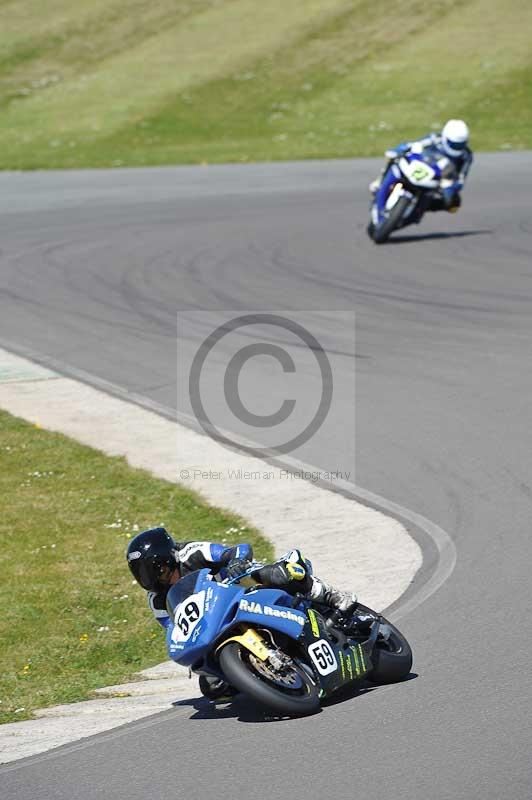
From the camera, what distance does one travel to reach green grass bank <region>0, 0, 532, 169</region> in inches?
1453

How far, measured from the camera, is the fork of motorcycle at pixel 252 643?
654 cm

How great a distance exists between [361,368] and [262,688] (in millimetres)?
7746

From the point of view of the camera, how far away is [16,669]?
313 inches

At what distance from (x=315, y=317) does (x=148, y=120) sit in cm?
2550

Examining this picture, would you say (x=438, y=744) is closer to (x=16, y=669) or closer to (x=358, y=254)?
(x=16, y=669)

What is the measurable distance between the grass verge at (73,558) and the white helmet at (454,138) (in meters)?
10.4

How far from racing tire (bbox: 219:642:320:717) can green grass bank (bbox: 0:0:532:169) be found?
28.2 metres

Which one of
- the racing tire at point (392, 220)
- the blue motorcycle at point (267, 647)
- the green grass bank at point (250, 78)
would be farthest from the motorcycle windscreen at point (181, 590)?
the green grass bank at point (250, 78)

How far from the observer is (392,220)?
20.5 m

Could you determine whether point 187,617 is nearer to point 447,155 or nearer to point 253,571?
point 253,571

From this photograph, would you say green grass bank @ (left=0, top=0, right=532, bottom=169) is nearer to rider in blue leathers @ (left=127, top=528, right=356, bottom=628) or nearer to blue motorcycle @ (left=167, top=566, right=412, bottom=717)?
rider in blue leathers @ (left=127, top=528, right=356, bottom=628)

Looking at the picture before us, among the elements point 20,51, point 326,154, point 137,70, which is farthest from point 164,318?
point 20,51

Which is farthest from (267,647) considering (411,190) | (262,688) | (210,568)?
(411,190)

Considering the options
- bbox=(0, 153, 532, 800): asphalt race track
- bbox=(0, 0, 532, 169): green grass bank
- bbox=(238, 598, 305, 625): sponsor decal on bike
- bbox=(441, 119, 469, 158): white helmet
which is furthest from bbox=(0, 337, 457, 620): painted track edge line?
bbox=(0, 0, 532, 169): green grass bank
